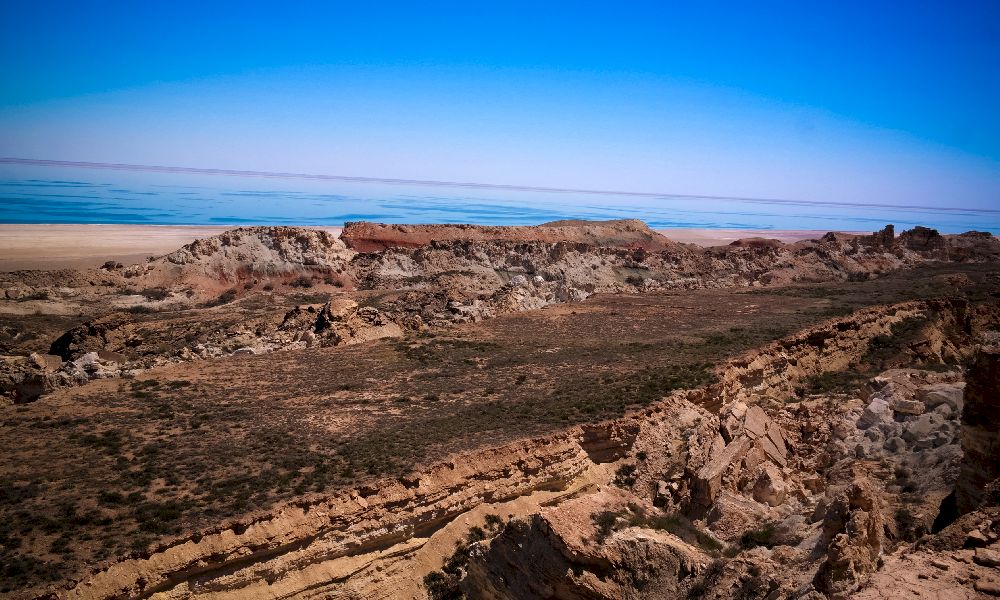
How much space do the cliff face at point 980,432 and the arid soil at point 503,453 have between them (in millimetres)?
39

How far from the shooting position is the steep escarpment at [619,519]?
830 cm

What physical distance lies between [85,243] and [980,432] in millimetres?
75124

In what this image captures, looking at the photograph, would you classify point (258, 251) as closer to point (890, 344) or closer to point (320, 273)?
point (320, 273)

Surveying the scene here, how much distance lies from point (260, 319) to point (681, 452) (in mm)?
17179

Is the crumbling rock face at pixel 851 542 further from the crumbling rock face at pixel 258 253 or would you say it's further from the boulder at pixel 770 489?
the crumbling rock face at pixel 258 253

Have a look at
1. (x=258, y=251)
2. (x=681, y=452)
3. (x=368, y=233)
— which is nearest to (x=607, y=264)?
(x=368, y=233)

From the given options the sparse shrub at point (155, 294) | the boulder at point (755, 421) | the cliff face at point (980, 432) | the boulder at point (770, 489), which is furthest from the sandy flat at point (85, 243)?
the cliff face at point (980, 432)

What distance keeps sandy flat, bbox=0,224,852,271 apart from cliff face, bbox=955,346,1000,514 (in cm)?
5625

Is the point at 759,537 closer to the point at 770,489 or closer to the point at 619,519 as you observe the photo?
the point at 770,489

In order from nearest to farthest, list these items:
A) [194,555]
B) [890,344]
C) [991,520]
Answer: [991,520]
[194,555]
[890,344]

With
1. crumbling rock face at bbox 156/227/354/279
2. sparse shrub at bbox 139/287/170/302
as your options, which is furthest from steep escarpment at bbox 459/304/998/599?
crumbling rock face at bbox 156/227/354/279

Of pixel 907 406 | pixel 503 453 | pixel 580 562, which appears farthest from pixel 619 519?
pixel 907 406

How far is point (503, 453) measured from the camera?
40.7ft

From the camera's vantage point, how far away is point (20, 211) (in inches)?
3494
